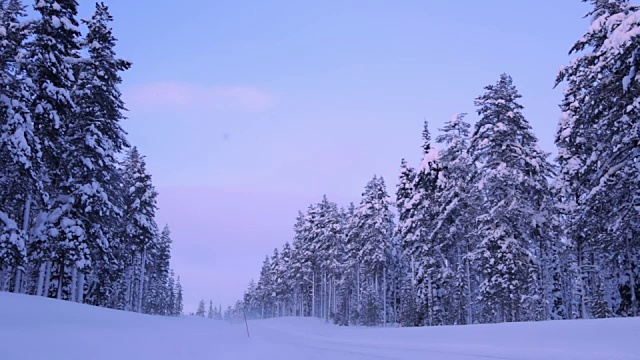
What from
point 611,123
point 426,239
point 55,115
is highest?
point 55,115

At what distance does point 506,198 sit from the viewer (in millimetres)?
23656

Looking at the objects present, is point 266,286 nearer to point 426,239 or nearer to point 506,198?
point 426,239

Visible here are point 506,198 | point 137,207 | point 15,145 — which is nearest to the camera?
point 15,145

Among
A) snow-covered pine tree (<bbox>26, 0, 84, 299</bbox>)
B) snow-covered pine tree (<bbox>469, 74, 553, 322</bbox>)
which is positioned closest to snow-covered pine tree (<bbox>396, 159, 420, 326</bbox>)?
snow-covered pine tree (<bbox>469, 74, 553, 322</bbox>)

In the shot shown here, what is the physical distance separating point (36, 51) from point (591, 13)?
25.6 meters

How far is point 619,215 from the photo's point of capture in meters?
16.5

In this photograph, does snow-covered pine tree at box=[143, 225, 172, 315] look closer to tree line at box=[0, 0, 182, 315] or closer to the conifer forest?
the conifer forest

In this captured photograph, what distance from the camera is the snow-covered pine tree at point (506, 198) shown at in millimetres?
23297

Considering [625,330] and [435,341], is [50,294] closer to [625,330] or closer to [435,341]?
[435,341]

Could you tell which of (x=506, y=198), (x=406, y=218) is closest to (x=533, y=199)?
(x=506, y=198)

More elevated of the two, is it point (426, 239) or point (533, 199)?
point (533, 199)

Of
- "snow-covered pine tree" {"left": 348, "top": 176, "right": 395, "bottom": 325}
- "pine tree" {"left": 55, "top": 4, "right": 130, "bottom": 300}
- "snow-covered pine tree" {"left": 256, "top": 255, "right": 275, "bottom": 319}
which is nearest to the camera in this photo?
"pine tree" {"left": 55, "top": 4, "right": 130, "bottom": 300}

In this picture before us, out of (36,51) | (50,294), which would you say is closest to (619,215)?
(36,51)

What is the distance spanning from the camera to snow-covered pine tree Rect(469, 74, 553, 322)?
23297 millimetres
